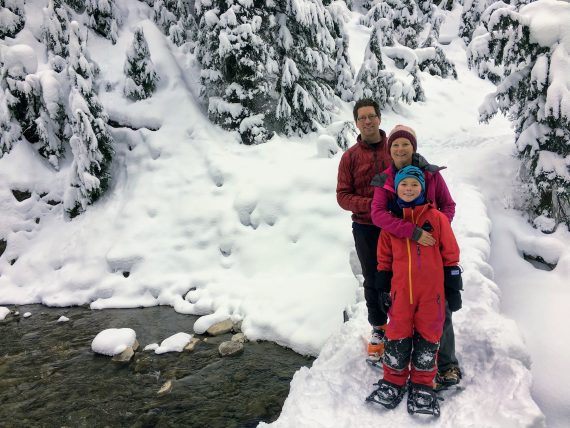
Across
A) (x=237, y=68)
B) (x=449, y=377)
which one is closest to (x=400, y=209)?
(x=449, y=377)

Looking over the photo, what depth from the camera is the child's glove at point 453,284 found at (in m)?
3.22

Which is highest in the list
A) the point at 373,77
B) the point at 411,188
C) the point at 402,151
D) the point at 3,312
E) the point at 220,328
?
the point at 402,151

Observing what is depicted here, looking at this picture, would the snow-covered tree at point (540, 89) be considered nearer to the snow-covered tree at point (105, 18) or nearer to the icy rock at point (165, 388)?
the icy rock at point (165, 388)

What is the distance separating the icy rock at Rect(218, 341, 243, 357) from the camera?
6070 mm

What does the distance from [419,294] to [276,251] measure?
506cm

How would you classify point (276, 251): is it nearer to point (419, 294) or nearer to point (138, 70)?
point (419, 294)

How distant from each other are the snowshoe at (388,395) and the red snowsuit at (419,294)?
0.17 metres

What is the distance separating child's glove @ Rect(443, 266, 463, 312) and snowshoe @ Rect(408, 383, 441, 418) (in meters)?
0.72

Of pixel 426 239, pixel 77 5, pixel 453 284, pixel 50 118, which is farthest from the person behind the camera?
pixel 77 5

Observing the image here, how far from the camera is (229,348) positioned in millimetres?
6137

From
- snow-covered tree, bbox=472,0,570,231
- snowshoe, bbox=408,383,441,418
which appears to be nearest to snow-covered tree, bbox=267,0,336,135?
snow-covered tree, bbox=472,0,570,231

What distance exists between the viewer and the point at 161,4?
42.2 feet

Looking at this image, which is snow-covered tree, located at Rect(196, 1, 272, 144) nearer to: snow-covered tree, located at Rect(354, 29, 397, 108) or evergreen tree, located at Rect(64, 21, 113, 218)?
evergreen tree, located at Rect(64, 21, 113, 218)

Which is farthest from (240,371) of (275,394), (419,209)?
(419,209)
